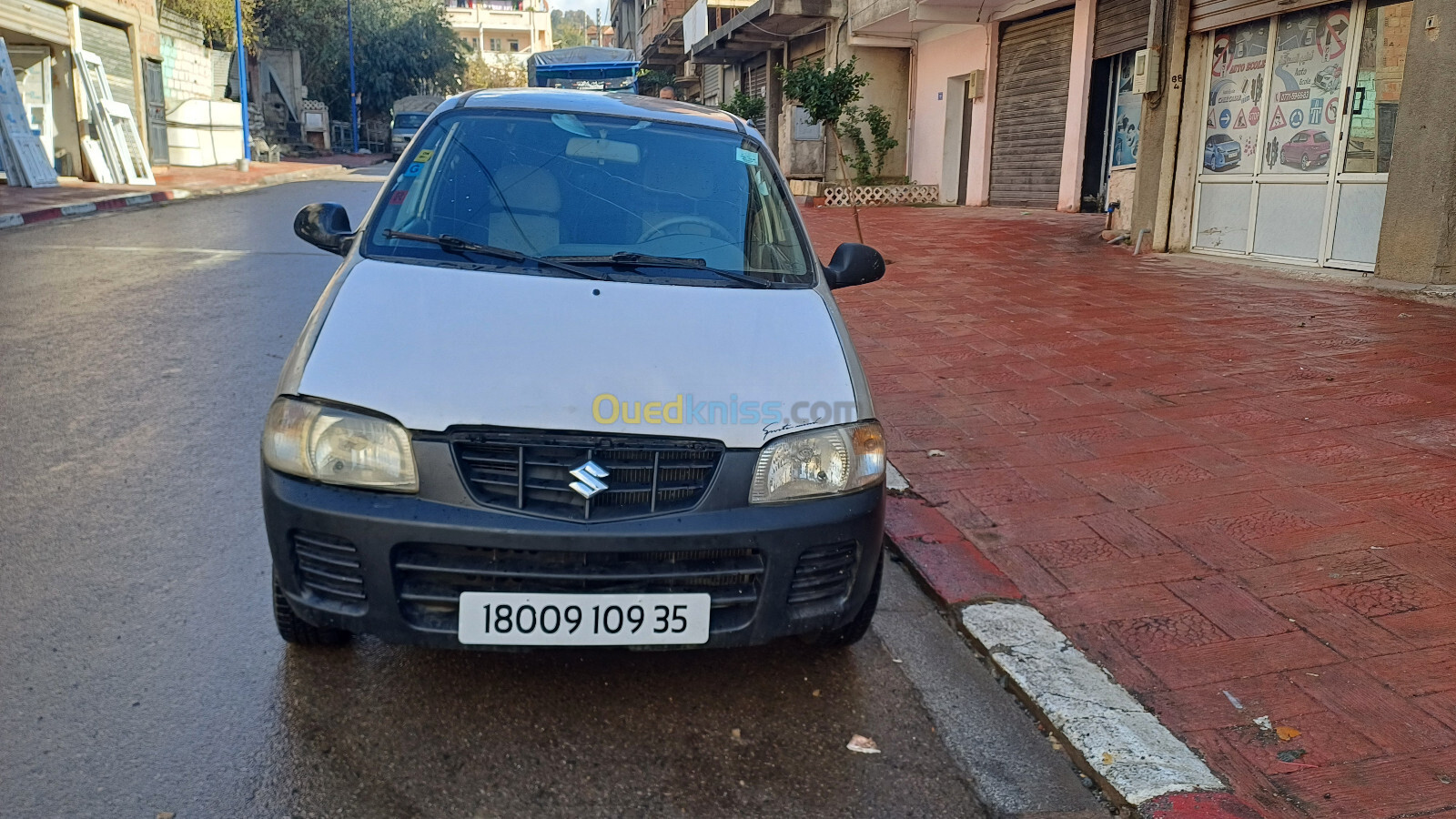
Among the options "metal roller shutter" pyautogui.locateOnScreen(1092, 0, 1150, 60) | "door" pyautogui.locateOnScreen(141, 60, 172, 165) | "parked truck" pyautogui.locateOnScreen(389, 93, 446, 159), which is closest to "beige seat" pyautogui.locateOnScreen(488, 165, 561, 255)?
"metal roller shutter" pyautogui.locateOnScreen(1092, 0, 1150, 60)

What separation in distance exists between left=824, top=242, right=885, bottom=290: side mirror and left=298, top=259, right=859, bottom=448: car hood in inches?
28.1

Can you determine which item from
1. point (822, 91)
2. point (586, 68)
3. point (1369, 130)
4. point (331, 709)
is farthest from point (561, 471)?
point (586, 68)

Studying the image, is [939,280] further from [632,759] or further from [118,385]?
[632,759]

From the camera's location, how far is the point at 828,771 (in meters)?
2.55

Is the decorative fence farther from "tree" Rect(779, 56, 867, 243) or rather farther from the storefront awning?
"tree" Rect(779, 56, 867, 243)

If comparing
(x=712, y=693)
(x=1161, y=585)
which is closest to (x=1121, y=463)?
(x=1161, y=585)

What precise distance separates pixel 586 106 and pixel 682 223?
2.58 feet

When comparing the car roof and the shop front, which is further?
the shop front

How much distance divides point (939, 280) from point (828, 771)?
8223 mm

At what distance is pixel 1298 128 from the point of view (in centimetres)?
1014

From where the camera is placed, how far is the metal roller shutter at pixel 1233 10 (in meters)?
9.91

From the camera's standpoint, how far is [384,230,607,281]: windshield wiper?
3203 mm

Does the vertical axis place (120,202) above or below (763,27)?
below

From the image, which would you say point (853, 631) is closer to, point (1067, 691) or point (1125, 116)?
point (1067, 691)
